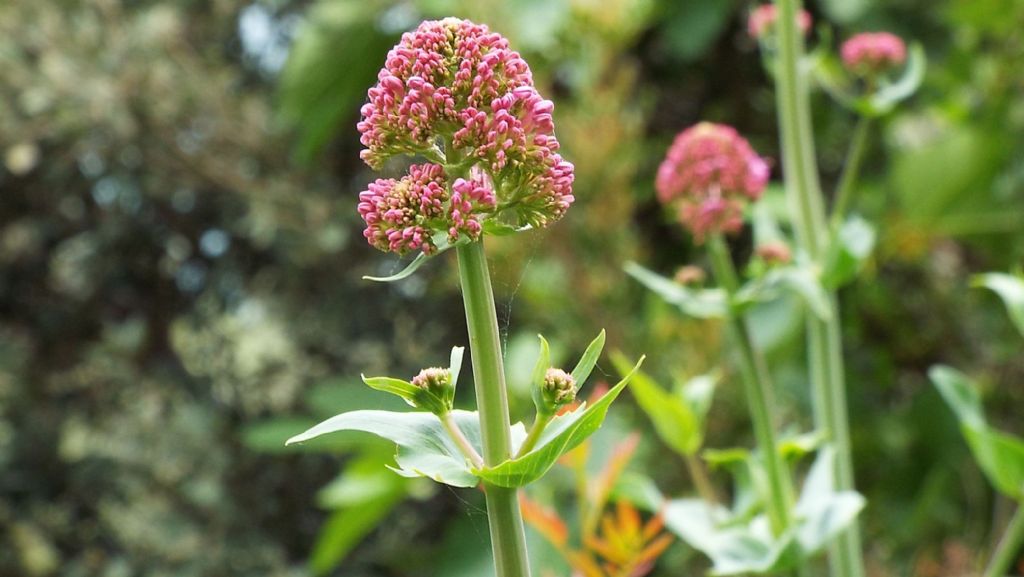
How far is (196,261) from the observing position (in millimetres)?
1679

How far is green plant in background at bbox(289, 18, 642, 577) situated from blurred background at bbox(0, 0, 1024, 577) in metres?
1.01

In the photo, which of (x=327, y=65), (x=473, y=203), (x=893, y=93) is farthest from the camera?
(x=327, y=65)

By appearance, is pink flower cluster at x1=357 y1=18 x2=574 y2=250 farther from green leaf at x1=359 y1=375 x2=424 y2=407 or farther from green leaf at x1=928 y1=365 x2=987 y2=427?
green leaf at x1=928 y1=365 x2=987 y2=427

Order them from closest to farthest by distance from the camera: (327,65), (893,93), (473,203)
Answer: (473,203) → (893,93) → (327,65)

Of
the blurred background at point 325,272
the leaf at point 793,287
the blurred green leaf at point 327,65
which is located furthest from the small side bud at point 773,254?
the blurred green leaf at point 327,65

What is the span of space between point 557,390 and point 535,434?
0.01m

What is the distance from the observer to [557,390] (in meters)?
0.28

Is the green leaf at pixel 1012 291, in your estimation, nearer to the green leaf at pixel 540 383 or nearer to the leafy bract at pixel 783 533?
the leafy bract at pixel 783 533

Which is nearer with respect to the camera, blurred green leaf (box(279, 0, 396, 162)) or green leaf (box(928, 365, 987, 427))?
green leaf (box(928, 365, 987, 427))

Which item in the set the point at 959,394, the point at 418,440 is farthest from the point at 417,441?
the point at 959,394

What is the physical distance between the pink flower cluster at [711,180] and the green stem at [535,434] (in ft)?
1.00

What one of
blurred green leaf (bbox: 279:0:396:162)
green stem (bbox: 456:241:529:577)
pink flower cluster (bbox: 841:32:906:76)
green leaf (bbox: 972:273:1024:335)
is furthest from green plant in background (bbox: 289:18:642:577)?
blurred green leaf (bbox: 279:0:396:162)

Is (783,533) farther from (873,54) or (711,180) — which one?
(873,54)

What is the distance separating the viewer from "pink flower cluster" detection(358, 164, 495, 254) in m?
0.26
